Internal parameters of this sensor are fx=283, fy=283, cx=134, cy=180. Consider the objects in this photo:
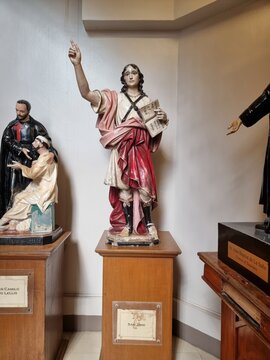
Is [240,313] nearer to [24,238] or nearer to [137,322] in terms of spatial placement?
[137,322]

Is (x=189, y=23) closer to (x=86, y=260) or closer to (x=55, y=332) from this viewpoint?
(x=86, y=260)

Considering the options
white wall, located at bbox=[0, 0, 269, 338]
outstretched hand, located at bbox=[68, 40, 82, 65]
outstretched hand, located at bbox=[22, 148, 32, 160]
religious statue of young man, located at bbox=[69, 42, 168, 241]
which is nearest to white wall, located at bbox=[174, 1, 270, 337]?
white wall, located at bbox=[0, 0, 269, 338]

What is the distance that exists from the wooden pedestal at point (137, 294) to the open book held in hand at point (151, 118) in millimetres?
581

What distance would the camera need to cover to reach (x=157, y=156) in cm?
185

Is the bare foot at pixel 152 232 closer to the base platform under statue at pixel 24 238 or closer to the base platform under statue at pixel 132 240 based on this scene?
the base platform under statue at pixel 132 240

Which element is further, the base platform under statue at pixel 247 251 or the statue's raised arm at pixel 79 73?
the statue's raised arm at pixel 79 73

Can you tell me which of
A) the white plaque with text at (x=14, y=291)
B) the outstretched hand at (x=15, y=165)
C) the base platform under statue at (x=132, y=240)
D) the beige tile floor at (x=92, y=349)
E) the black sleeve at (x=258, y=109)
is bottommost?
the beige tile floor at (x=92, y=349)

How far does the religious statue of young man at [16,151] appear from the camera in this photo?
58.7 inches

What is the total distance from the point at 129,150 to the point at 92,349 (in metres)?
1.14

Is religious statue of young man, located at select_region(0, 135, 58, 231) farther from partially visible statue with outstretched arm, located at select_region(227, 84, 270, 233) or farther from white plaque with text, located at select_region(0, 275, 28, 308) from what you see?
partially visible statue with outstretched arm, located at select_region(227, 84, 270, 233)

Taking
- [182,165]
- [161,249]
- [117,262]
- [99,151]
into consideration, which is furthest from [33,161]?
[182,165]

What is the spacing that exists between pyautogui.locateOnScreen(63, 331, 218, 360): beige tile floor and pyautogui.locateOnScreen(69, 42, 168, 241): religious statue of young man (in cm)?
70

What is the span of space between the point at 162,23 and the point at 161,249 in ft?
4.53

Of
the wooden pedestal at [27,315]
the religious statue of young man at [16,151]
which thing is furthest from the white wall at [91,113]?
the wooden pedestal at [27,315]
